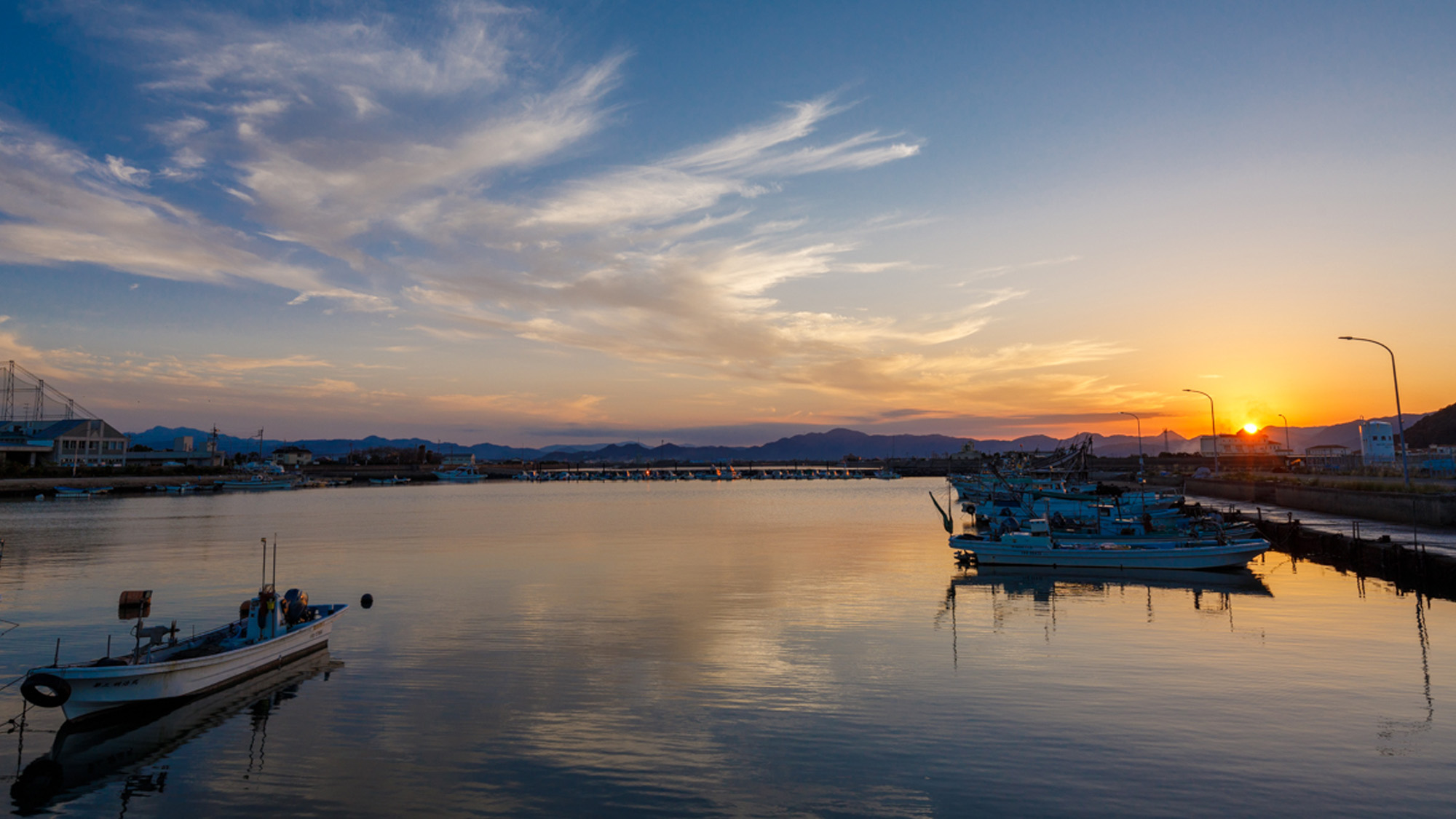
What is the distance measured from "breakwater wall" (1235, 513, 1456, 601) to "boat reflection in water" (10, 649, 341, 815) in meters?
43.6

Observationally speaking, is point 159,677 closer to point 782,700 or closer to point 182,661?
point 182,661

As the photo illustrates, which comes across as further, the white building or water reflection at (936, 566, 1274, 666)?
the white building

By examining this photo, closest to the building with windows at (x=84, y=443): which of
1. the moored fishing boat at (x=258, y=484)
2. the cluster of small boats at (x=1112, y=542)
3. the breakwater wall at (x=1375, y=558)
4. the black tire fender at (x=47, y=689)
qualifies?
the moored fishing boat at (x=258, y=484)

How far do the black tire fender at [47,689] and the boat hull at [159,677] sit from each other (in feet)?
0.47

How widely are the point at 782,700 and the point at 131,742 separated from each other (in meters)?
14.9

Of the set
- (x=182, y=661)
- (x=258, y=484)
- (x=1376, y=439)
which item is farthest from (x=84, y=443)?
(x=1376, y=439)

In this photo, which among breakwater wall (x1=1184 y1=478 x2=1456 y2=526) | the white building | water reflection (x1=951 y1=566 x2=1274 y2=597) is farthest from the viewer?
the white building

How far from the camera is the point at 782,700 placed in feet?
61.5

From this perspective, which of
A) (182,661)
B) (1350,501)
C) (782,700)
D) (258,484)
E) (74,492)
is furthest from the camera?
(258,484)

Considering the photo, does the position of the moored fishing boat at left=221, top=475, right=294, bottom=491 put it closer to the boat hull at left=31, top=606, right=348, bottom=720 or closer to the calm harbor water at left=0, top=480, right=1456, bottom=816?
the calm harbor water at left=0, top=480, right=1456, bottom=816

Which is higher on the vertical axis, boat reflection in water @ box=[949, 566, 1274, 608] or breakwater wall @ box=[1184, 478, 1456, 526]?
breakwater wall @ box=[1184, 478, 1456, 526]

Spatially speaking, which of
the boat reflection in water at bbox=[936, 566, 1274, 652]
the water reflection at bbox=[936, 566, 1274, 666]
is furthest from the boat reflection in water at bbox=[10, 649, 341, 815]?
the boat reflection in water at bbox=[936, 566, 1274, 652]

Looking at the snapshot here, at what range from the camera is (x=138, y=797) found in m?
14.3

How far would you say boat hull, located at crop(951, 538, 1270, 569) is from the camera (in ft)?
132
